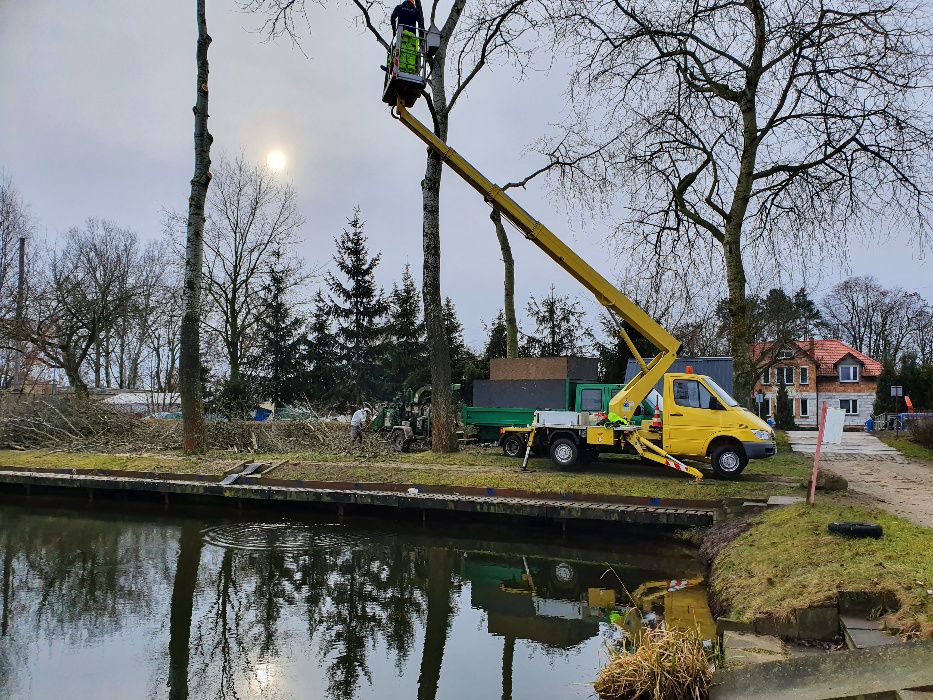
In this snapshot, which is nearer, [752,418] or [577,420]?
[752,418]

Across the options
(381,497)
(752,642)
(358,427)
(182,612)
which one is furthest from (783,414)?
(182,612)

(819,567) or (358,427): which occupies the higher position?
(358,427)

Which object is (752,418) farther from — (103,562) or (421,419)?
(103,562)

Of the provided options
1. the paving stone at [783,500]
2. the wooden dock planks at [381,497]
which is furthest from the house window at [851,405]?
the wooden dock planks at [381,497]

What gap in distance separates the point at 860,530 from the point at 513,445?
1016cm

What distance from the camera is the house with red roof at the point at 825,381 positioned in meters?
54.5

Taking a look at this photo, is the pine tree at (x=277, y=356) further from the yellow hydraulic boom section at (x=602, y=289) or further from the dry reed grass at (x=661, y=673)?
the dry reed grass at (x=661, y=673)

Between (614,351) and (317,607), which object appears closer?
(317,607)

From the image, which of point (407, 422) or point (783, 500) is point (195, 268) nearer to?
point (407, 422)

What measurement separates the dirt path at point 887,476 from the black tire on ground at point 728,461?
1935mm

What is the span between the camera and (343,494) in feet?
46.6

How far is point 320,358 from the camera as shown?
112 feet

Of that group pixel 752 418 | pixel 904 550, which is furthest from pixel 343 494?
pixel 904 550

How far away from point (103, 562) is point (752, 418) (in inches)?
467
